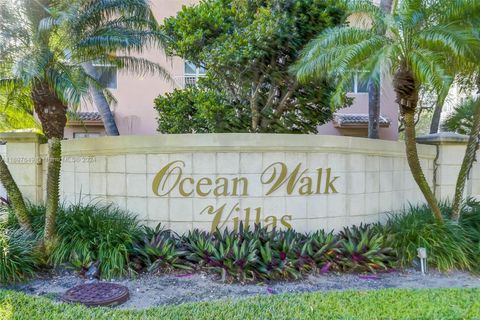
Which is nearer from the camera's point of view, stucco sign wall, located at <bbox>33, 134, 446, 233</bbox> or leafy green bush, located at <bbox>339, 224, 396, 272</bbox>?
leafy green bush, located at <bbox>339, 224, 396, 272</bbox>

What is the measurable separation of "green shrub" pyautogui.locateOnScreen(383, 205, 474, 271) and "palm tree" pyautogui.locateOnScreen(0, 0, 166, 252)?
21.2 feet

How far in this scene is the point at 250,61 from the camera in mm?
8227

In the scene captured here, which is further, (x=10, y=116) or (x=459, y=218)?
(x=10, y=116)

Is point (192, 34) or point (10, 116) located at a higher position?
point (192, 34)

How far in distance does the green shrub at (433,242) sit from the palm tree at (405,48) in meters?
0.75

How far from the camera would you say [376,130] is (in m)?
12.2

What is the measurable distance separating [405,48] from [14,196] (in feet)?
24.8

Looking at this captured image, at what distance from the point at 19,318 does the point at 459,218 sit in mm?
8662

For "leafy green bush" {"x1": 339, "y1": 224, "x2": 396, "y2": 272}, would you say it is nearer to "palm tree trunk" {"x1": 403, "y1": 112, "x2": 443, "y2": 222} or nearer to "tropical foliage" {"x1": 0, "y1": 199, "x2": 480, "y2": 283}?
"tropical foliage" {"x1": 0, "y1": 199, "x2": 480, "y2": 283}

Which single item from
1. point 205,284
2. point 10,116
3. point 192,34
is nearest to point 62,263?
point 205,284

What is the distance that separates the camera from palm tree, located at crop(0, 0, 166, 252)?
6.20 meters

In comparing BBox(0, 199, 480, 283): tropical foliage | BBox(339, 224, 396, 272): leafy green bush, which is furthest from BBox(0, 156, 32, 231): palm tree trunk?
BBox(339, 224, 396, 272): leafy green bush

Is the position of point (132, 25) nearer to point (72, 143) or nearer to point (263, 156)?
point (72, 143)

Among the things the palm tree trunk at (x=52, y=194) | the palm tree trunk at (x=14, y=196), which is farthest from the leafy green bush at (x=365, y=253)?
the palm tree trunk at (x=14, y=196)
